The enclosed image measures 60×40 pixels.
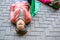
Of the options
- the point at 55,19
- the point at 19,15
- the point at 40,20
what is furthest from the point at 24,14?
the point at 55,19

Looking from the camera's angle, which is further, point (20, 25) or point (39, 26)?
point (39, 26)

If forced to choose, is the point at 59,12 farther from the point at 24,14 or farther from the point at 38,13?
the point at 24,14

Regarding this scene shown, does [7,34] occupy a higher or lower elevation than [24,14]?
lower

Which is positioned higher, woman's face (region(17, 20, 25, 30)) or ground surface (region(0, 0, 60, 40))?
woman's face (region(17, 20, 25, 30))

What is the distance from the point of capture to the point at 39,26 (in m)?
2.82

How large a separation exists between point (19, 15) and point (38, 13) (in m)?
0.40

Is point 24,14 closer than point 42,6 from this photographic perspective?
Yes

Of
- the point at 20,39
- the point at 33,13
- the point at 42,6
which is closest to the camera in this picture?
the point at 20,39

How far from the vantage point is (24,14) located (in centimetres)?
281

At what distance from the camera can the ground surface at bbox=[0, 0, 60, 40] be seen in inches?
104

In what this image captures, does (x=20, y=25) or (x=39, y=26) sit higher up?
(x=20, y=25)

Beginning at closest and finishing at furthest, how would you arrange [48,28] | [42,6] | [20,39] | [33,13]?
[20,39], [48,28], [33,13], [42,6]

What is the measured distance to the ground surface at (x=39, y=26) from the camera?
2.64 metres

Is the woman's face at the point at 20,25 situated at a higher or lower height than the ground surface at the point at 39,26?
higher
